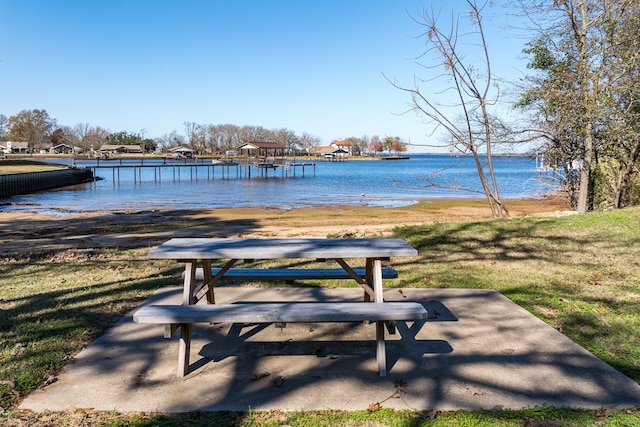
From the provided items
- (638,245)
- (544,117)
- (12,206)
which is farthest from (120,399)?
(12,206)

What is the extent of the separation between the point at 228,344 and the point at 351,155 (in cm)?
17170

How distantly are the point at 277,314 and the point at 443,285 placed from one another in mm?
3227

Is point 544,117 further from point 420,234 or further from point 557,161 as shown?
point 420,234

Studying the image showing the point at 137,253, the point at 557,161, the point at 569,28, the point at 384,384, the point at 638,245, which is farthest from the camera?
the point at 557,161

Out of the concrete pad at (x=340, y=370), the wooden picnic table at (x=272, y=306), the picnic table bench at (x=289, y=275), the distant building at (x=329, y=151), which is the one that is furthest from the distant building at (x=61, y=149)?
the wooden picnic table at (x=272, y=306)

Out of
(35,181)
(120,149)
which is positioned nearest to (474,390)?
(35,181)

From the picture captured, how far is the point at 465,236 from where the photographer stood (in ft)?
28.3

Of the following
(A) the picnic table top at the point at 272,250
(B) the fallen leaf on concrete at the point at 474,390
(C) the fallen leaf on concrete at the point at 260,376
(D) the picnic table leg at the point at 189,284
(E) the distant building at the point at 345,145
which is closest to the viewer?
(B) the fallen leaf on concrete at the point at 474,390

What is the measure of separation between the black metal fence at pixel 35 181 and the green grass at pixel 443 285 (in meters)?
29.9

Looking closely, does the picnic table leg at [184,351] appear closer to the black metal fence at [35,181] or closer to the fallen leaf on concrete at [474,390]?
the fallen leaf on concrete at [474,390]

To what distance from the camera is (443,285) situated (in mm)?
5906

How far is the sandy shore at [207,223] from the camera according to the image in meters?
11.6

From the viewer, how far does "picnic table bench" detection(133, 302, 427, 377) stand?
316 cm

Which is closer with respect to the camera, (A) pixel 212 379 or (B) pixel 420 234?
(A) pixel 212 379
